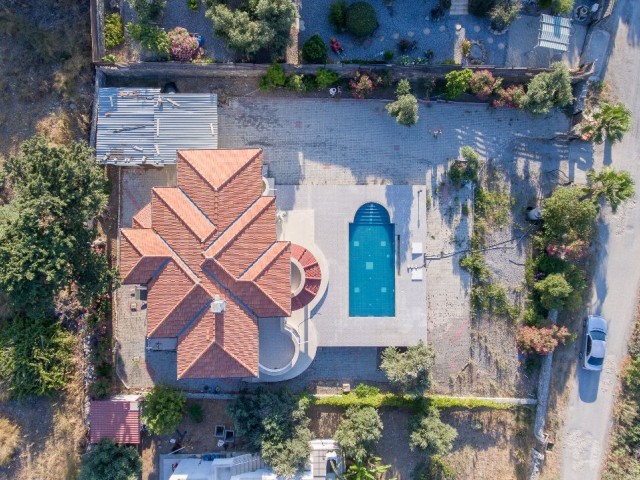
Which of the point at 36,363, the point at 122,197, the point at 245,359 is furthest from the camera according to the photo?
the point at 122,197

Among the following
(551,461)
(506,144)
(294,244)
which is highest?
(506,144)

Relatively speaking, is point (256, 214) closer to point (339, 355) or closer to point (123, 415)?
point (339, 355)

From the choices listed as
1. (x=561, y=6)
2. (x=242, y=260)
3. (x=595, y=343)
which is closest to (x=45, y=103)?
(x=242, y=260)

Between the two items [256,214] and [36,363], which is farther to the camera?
[36,363]

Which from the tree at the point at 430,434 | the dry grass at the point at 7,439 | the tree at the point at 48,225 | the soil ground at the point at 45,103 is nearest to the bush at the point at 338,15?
the soil ground at the point at 45,103

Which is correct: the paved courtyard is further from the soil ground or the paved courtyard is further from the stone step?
the soil ground

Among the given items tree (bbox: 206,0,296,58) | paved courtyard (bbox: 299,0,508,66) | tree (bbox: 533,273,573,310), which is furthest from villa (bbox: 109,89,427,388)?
paved courtyard (bbox: 299,0,508,66)

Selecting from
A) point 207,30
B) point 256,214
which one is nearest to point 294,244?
point 256,214
